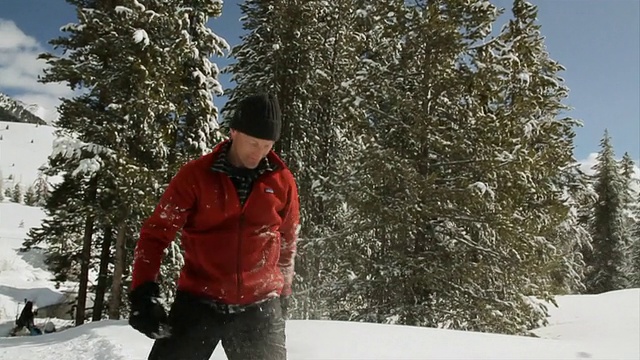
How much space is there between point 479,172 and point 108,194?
8.57 m

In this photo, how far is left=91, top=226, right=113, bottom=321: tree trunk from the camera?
13.0 m

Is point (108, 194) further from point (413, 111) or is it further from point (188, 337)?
point (188, 337)

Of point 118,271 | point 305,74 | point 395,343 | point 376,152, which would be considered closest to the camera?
point 395,343

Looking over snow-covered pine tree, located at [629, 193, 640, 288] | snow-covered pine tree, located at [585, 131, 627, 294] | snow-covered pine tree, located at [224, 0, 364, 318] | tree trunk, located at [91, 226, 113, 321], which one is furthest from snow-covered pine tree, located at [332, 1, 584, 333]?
snow-covered pine tree, located at [629, 193, 640, 288]

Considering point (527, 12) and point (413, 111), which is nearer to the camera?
point (413, 111)

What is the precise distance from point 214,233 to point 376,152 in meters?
6.94

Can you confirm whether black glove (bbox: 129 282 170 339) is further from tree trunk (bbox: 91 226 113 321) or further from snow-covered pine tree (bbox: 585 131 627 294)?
snow-covered pine tree (bbox: 585 131 627 294)

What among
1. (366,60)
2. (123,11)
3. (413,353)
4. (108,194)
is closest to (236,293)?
(413,353)

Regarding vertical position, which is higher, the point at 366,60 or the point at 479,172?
the point at 366,60

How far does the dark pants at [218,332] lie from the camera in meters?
2.38

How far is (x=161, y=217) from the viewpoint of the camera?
237cm

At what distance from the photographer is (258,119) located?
2.38 meters

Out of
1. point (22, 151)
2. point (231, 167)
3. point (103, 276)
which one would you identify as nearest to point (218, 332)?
point (231, 167)

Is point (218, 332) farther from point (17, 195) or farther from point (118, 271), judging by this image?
point (17, 195)
